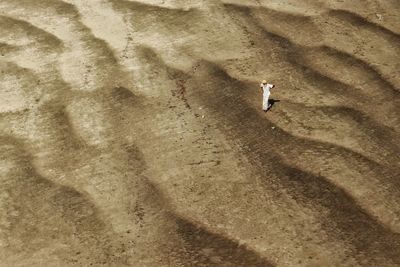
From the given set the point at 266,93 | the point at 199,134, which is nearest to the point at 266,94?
Answer: the point at 266,93

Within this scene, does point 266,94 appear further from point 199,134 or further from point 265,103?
point 199,134

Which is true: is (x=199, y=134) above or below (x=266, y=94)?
below

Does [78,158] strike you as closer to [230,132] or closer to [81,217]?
[81,217]

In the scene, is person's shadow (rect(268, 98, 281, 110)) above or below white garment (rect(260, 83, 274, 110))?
below

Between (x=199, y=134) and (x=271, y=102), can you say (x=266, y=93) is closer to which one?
(x=271, y=102)

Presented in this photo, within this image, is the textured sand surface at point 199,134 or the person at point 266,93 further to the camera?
the person at point 266,93

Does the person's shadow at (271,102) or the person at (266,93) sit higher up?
the person at (266,93)

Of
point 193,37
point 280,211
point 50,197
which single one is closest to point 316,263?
point 280,211

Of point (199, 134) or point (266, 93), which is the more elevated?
point (266, 93)

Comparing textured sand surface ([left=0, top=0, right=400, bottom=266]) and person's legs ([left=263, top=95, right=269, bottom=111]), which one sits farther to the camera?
person's legs ([left=263, top=95, right=269, bottom=111])
